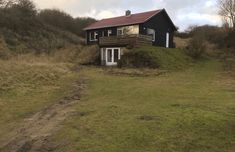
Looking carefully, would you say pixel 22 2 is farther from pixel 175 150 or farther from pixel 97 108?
pixel 175 150

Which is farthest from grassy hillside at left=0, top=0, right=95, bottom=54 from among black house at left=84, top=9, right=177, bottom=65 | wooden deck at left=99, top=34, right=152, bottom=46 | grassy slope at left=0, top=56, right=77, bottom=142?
grassy slope at left=0, top=56, right=77, bottom=142

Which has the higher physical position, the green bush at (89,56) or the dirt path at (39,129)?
the green bush at (89,56)

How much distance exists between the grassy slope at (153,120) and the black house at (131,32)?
14286 millimetres

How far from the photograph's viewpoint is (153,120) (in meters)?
15.0

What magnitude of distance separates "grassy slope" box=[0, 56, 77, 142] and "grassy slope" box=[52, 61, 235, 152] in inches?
94.2

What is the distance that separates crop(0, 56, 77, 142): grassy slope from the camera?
1829 cm

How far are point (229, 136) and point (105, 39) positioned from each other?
99.2 feet

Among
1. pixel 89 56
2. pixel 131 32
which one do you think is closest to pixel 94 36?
pixel 89 56

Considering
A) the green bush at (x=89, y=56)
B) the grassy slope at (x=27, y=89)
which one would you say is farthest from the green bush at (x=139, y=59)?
the grassy slope at (x=27, y=89)

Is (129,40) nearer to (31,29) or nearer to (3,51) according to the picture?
(3,51)

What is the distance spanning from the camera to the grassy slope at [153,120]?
12.2m

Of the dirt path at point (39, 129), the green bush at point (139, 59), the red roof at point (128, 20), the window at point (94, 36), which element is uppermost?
the red roof at point (128, 20)

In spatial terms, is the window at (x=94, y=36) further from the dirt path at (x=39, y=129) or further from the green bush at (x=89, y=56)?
the dirt path at (x=39, y=129)

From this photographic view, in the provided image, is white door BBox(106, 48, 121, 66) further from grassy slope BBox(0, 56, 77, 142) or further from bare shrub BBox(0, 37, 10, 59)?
bare shrub BBox(0, 37, 10, 59)
